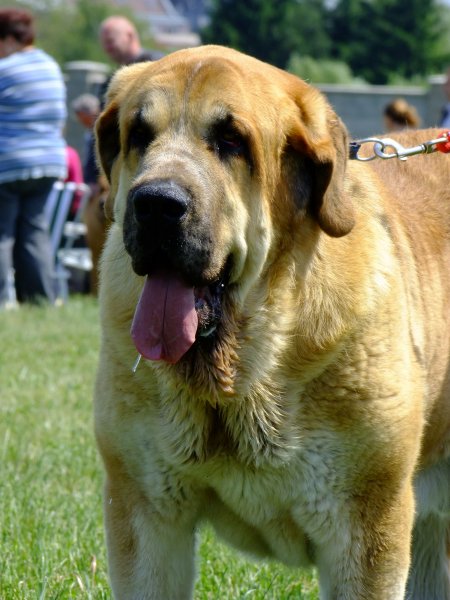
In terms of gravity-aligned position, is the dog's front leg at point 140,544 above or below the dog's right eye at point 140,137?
below

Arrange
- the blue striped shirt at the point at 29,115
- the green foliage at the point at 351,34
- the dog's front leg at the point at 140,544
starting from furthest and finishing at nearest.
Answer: the green foliage at the point at 351,34 < the blue striped shirt at the point at 29,115 < the dog's front leg at the point at 140,544

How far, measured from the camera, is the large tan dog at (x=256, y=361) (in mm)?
2801

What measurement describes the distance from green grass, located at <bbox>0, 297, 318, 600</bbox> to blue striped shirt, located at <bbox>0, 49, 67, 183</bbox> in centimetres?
258

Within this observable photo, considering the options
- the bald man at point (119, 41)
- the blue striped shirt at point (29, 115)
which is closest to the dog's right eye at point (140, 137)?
the blue striped shirt at point (29, 115)

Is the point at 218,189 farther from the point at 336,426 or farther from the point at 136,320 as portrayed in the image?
the point at 336,426

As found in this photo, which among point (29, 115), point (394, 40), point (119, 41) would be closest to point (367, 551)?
point (29, 115)

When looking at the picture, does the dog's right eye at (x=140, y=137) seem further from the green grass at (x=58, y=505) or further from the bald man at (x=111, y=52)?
the bald man at (x=111, y=52)

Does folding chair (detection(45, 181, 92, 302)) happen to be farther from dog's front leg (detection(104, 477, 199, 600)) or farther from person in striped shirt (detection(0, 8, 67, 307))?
dog's front leg (detection(104, 477, 199, 600))

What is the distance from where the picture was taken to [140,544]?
2967 mm

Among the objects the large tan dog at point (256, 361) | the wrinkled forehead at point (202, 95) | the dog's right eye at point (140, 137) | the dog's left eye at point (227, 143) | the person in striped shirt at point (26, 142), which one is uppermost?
the wrinkled forehead at point (202, 95)

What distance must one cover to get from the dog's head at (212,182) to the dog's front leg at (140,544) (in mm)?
440

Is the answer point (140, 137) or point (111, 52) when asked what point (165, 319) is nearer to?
point (140, 137)

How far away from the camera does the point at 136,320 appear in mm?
2770

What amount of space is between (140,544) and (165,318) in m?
0.65
